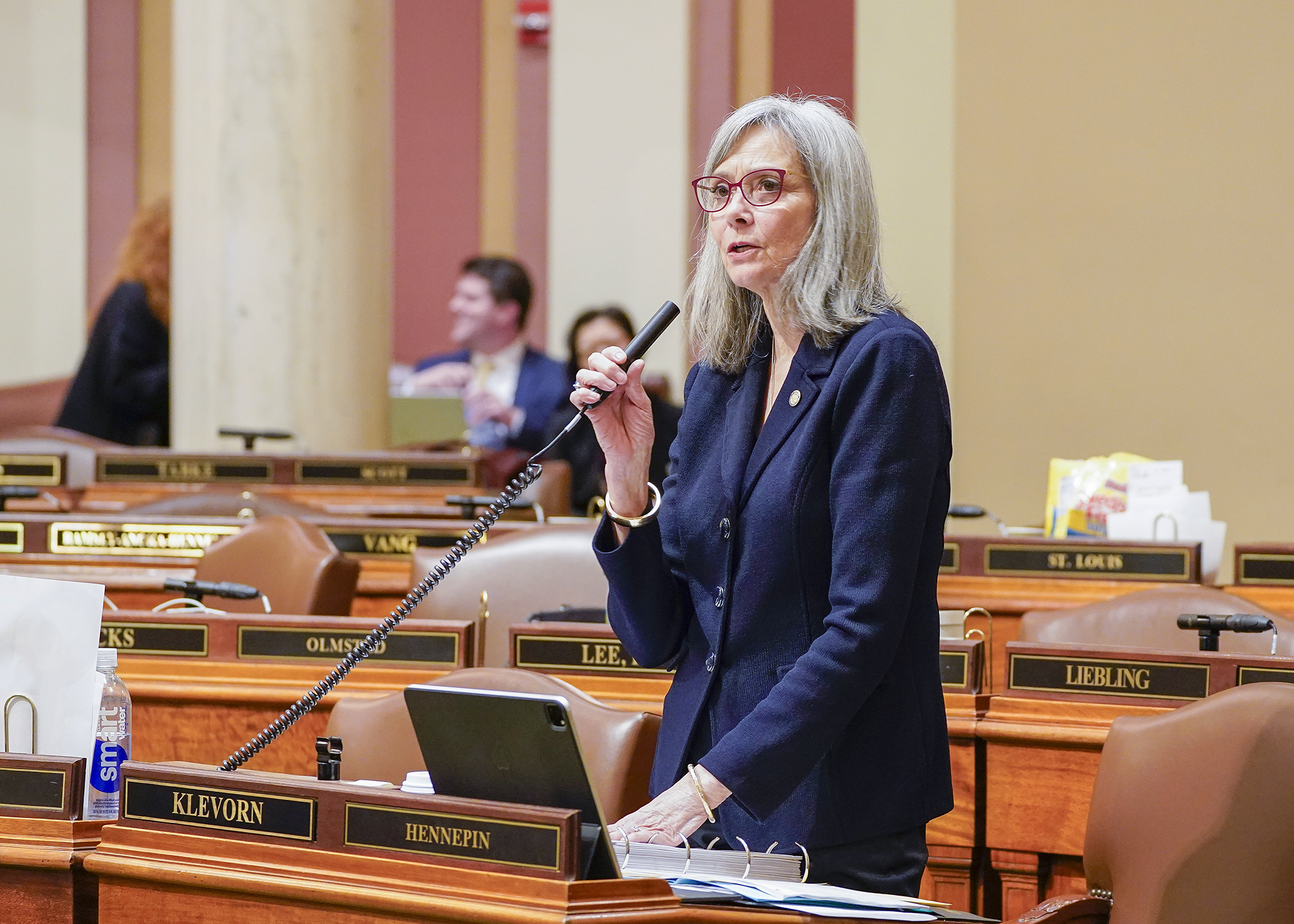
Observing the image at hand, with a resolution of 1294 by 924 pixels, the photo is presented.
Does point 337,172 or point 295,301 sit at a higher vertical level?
point 337,172

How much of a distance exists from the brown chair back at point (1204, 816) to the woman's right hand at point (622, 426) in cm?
63

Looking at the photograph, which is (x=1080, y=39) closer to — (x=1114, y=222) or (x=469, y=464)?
(x=1114, y=222)

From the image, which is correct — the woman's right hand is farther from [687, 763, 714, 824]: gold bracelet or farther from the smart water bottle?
the smart water bottle

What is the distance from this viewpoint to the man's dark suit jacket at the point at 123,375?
5.84m

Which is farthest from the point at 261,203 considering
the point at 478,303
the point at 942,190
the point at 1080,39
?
the point at 1080,39

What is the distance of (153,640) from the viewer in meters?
2.79

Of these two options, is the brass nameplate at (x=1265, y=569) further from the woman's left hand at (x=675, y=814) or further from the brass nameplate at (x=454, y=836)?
the brass nameplate at (x=454, y=836)

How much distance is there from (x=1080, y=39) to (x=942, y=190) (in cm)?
70

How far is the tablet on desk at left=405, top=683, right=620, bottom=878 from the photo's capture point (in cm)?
135

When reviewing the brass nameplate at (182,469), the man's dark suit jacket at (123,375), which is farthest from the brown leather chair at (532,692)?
the man's dark suit jacket at (123,375)

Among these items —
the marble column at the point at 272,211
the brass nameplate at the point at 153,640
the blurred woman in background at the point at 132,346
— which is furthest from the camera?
the blurred woman in background at the point at 132,346

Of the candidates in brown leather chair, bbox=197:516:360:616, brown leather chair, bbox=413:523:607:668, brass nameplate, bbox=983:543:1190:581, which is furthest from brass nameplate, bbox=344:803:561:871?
brass nameplate, bbox=983:543:1190:581

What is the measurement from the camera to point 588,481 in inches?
207

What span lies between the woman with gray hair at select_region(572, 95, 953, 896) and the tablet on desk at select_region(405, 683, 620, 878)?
0.52 ft
